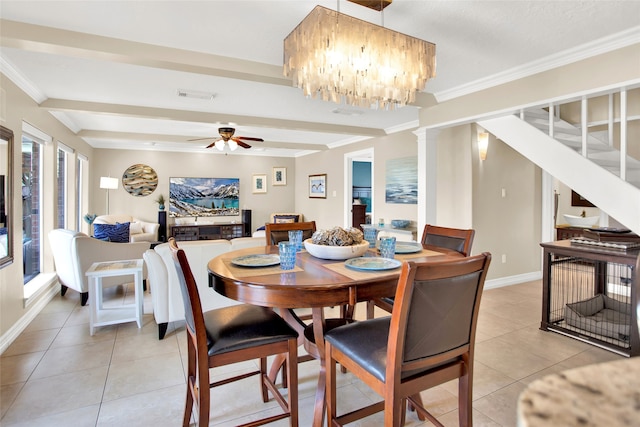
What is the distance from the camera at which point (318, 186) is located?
795cm

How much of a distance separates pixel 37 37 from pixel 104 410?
2347 mm

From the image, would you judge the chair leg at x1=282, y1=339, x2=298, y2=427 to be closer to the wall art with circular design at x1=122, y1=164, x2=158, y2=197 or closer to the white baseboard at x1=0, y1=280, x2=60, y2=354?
the white baseboard at x1=0, y1=280, x2=60, y2=354

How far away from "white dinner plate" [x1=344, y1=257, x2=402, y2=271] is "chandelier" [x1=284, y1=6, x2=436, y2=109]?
1.04 m

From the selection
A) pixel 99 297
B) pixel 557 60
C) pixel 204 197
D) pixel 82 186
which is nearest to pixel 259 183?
pixel 204 197

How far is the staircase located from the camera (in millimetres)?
2629

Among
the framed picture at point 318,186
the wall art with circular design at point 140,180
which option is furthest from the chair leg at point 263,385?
the wall art with circular design at point 140,180

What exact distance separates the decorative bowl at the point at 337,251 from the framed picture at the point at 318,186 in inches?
225

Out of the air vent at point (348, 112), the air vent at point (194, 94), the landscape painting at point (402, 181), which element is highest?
the air vent at point (348, 112)

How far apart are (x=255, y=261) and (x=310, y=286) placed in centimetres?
52

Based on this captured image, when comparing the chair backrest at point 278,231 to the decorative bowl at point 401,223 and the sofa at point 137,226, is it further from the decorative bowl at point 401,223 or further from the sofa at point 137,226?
the sofa at point 137,226

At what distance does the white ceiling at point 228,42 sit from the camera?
2125mm

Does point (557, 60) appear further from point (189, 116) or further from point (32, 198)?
point (32, 198)

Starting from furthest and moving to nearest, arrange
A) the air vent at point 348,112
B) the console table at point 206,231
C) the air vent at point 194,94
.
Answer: the console table at point 206,231
the air vent at point 348,112
the air vent at point 194,94

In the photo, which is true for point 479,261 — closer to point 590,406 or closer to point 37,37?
point 590,406
